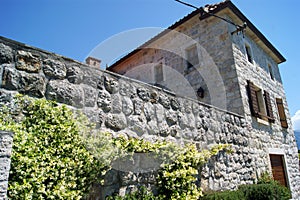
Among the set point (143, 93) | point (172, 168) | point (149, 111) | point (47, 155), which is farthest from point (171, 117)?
point (47, 155)

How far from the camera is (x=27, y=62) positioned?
7.73 feet

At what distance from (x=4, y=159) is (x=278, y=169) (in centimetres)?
821

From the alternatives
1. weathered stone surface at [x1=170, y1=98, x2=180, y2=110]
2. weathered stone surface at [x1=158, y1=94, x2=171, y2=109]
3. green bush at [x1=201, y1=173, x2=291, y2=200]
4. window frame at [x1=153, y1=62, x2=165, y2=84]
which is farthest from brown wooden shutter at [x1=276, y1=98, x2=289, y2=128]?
weathered stone surface at [x1=158, y1=94, x2=171, y2=109]

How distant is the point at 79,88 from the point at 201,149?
2.60m

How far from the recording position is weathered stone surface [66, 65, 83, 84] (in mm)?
2699

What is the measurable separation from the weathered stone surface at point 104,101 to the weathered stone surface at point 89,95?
74 mm

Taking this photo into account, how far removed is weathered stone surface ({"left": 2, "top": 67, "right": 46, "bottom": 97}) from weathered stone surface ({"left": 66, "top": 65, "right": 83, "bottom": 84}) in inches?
13.1

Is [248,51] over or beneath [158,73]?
over

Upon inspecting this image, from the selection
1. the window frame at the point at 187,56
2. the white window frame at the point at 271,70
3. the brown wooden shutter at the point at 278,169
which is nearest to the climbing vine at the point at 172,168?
the brown wooden shutter at the point at 278,169

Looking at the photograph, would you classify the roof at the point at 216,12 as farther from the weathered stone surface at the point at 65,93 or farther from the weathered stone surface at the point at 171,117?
the weathered stone surface at the point at 65,93

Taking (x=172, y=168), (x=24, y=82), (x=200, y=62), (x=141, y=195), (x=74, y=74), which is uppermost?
(x=200, y=62)

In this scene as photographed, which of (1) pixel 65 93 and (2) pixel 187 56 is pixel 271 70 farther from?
(1) pixel 65 93

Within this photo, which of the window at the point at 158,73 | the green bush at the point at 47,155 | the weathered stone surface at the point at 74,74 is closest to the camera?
the green bush at the point at 47,155

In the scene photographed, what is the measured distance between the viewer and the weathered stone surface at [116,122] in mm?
2937
